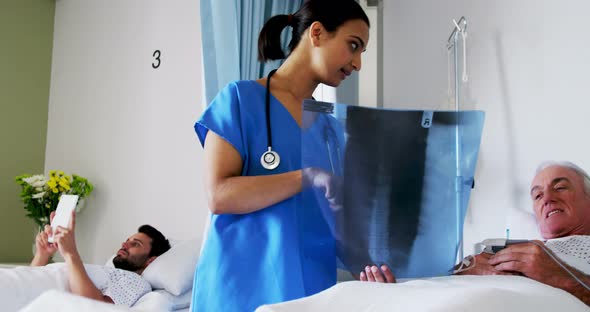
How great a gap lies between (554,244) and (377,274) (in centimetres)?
71

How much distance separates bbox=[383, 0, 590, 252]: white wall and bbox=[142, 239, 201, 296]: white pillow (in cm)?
120

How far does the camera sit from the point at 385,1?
9.86ft

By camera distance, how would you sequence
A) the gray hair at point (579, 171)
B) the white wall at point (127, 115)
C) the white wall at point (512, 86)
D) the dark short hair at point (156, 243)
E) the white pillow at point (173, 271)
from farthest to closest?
the white wall at point (127, 115) → the dark short hair at point (156, 243) → the white pillow at point (173, 271) → the white wall at point (512, 86) → the gray hair at point (579, 171)

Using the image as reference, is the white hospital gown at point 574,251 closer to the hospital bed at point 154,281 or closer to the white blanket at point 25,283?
the hospital bed at point 154,281

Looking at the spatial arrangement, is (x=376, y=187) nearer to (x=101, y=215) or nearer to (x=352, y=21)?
(x=352, y=21)

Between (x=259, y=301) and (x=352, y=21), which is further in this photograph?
(x=352, y=21)


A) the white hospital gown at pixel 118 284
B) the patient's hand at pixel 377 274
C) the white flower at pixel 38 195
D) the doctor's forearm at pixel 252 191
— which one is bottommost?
the white hospital gown at pixel 118 284

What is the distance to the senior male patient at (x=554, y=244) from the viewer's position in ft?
4.03

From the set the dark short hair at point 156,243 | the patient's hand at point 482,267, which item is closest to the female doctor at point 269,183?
the patient's hand at point 482,267

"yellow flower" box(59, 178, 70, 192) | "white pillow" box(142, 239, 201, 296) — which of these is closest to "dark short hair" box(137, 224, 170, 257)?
"white pillow" box(142, 239, 201, 296)

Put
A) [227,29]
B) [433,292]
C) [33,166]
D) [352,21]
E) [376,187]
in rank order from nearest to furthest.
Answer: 1. [433,292]
2. [376,187]
3. [352,21]
4. [227,29]
5. [33,166]

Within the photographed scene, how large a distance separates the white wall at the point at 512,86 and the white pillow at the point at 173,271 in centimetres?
120

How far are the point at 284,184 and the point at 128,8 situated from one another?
321cm

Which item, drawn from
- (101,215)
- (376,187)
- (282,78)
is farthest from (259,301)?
(101,215)
